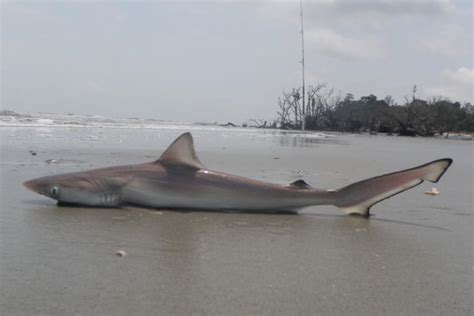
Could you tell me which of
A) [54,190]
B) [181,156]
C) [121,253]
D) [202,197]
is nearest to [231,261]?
[121,253]

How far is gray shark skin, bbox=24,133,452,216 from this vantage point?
4.41m

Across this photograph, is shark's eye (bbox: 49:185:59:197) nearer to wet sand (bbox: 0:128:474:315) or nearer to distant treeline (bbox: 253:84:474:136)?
→ wet sand (bbox: 0:128:474:315)

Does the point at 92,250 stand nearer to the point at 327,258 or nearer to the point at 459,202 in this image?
the point at 327,258

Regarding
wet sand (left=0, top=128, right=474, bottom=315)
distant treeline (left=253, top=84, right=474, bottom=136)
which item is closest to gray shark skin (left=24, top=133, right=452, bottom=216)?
wet sand (left=0, top=128, right=474, bottom=315)

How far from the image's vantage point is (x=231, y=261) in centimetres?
294

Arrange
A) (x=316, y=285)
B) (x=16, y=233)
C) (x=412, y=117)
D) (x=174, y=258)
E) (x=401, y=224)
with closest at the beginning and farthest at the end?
(x=316, y=285) → (x=174, y=258) → (x=16, y=233) → (x=401, y=224) → (x=412, y=117)

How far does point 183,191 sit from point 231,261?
1.59 meters

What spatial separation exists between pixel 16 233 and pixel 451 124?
A: 47.9 meters

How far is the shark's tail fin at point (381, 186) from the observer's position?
13.2ft

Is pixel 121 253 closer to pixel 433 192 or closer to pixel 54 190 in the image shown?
pixel 54 190

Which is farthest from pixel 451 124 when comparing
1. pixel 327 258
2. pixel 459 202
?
pixel 327 258

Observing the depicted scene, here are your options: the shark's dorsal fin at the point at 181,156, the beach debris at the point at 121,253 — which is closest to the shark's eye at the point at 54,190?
the shark's dorsal fin at the point at 181,156

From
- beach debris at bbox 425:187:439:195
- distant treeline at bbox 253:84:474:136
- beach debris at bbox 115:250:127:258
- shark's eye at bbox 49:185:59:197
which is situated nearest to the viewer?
beach debris at bbox 115:250:127:258

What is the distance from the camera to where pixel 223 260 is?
9.68 ft
